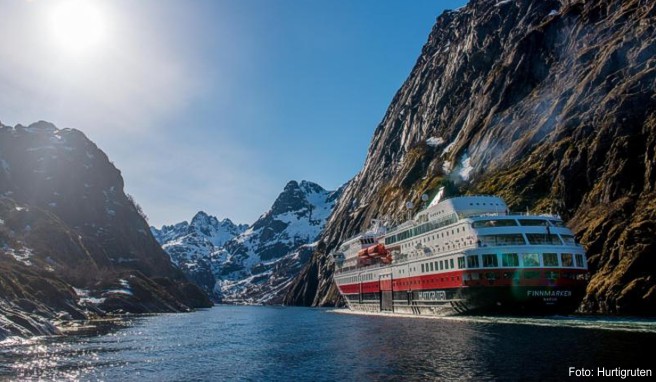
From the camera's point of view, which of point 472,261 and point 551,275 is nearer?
point 551,275

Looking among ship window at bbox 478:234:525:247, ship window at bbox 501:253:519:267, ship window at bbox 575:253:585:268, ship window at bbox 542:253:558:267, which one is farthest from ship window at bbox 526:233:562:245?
ship window at bbox 501:253:519:267

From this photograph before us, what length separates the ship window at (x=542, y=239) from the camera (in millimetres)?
69125

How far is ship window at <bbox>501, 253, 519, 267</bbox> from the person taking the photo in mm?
67750

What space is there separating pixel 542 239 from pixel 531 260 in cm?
402

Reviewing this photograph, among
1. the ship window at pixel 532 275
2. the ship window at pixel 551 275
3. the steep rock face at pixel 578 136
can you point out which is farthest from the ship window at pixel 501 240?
the steep rock face at pixel 578 136

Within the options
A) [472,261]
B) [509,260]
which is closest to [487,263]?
[472,261]

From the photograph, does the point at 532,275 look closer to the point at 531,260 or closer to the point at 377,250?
the point at 531,260

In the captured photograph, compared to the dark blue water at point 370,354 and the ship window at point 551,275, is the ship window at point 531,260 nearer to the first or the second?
the ship window at point 551,275

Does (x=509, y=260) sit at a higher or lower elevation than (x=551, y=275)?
higher

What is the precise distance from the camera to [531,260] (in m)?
67.4

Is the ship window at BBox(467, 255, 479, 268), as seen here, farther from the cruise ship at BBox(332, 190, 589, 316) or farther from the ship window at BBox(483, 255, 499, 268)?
the ship window at BBox(483, 255, 499, 268)

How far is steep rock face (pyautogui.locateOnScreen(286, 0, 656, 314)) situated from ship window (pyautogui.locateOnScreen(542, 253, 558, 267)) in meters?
22.7

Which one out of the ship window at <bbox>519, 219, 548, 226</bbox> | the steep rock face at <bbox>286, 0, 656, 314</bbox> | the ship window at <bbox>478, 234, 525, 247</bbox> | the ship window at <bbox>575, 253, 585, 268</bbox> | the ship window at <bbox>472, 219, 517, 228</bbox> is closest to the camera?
the ship window at <bbox>575, 253, 585, 268</bbox>

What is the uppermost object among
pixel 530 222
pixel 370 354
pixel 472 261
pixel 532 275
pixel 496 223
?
pixel 496 223
